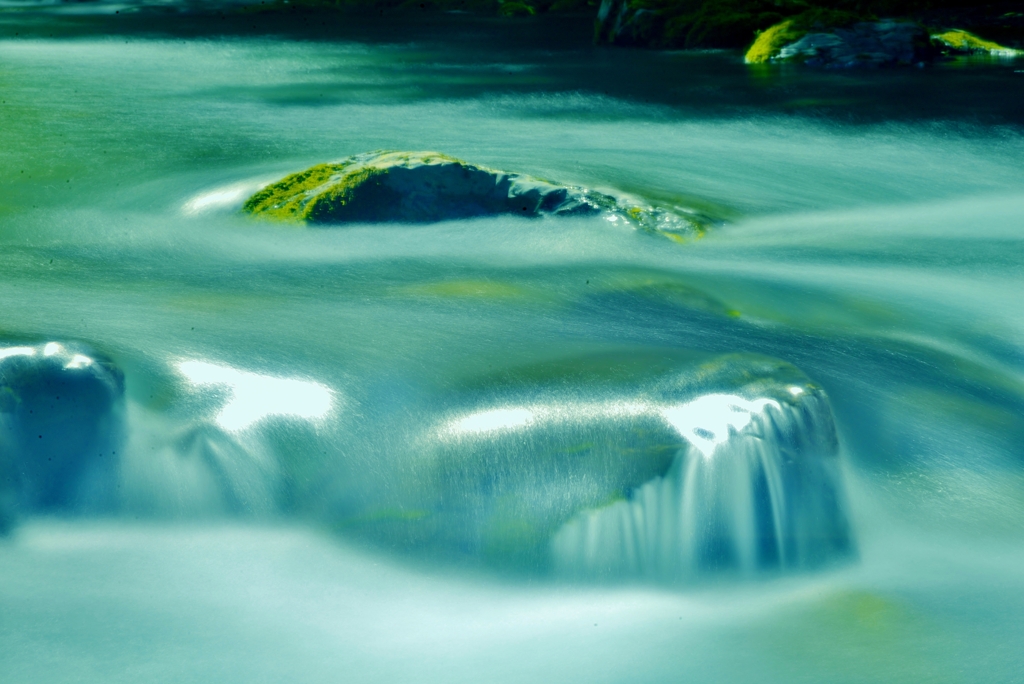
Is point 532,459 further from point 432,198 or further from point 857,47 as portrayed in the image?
point 857,47

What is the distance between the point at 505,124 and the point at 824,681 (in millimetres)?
9785

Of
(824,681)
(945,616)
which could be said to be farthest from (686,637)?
(945,616)

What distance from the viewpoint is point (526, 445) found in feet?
15.7

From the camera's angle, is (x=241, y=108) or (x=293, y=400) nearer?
(x=293, y=400)

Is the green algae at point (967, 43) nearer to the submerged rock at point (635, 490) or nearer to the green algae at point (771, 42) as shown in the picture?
the green algae at point (771, 42)

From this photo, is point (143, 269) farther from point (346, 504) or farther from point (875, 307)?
point (875, 307)

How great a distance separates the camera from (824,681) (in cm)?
394

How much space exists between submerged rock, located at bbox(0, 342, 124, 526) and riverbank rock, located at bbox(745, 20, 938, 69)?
1396cm

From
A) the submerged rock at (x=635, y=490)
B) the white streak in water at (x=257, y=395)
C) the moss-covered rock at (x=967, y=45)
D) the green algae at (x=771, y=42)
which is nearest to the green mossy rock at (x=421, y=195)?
the white streak in water at (x=257, y=395)

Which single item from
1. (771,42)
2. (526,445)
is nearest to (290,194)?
(526,445)

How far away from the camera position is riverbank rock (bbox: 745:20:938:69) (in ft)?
53.0

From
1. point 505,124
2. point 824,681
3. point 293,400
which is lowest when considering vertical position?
point 824,681

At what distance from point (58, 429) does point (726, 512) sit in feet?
10.4

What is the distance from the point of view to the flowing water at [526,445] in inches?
163
